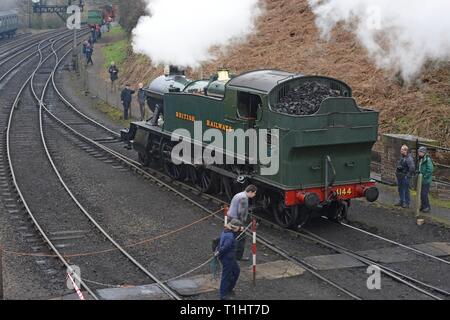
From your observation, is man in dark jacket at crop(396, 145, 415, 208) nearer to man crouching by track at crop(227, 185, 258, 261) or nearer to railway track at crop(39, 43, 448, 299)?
railway track at crop(39, 43, 448, 299)

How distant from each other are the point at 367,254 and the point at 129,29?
3169 cm

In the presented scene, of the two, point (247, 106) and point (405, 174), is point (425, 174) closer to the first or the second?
point (405, 174)

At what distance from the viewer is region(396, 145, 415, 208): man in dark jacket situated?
44.9 ft

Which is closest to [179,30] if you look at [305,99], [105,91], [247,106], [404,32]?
[404,32]

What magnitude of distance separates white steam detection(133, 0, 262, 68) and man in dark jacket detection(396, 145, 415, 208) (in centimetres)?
847

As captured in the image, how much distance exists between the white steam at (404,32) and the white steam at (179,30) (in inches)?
186

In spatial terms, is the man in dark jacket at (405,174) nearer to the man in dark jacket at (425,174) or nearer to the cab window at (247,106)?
the man in dark jacket at (425,174)

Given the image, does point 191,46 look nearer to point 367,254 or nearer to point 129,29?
point 367,254

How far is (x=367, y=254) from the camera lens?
11.3 metres

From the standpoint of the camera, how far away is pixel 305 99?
41.4 feet

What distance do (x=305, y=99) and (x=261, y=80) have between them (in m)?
0.96

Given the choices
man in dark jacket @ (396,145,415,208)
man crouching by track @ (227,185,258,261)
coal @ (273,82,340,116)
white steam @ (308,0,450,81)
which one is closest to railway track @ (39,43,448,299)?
man crouching by track @ (227,185,258,261)

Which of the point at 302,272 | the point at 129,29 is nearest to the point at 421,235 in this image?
the point at 302,272
